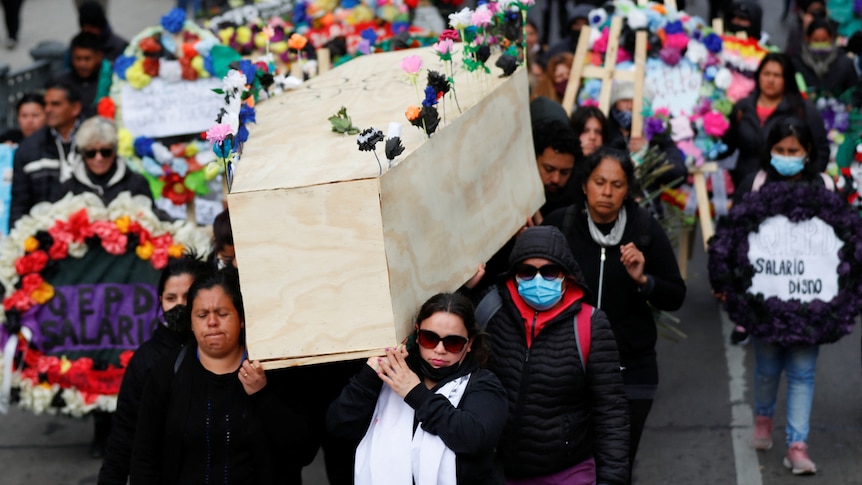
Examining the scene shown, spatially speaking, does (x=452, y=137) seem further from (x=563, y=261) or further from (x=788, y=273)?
(x=788, y=273)

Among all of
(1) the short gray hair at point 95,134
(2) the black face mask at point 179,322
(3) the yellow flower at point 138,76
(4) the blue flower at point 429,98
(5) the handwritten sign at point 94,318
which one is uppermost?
(4) the blue flower at point 429,98

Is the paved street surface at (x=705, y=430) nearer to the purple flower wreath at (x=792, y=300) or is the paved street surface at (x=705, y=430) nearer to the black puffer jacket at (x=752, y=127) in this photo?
the purple flower wreath at (x=792, y=300)

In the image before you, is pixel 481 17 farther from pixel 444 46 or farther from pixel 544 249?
pixel 544 249

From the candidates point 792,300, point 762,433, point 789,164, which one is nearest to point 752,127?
point 789,164

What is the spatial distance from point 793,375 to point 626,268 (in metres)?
1.69

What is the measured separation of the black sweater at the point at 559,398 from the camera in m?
5.30

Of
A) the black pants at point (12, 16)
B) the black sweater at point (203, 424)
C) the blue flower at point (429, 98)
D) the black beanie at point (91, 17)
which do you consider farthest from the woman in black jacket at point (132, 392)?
the black pants at point (12, 16)

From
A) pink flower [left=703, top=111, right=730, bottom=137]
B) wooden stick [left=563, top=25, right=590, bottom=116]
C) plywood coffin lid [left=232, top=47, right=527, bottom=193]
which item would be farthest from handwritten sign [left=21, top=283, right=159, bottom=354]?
pink flower [left=703, top=111, right=730, bottom=137]

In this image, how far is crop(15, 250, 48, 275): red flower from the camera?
745 centimetres

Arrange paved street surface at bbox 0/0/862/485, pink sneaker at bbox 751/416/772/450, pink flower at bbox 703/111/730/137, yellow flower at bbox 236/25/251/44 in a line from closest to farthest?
paved street surface at bbox 0/0/862/485
pink sneaker at bbox 751/416/772/450
pink flower at bbox 703/111/730/137
yellow flower at bbox 236/25/251/44

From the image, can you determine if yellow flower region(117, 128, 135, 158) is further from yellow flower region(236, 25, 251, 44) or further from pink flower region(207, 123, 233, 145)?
pink flower region(207, 123, 233, 145)

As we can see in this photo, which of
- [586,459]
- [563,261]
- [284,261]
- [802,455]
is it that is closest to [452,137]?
[563,261]

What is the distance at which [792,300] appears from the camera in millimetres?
7066

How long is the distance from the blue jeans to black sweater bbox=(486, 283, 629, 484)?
2.27m
